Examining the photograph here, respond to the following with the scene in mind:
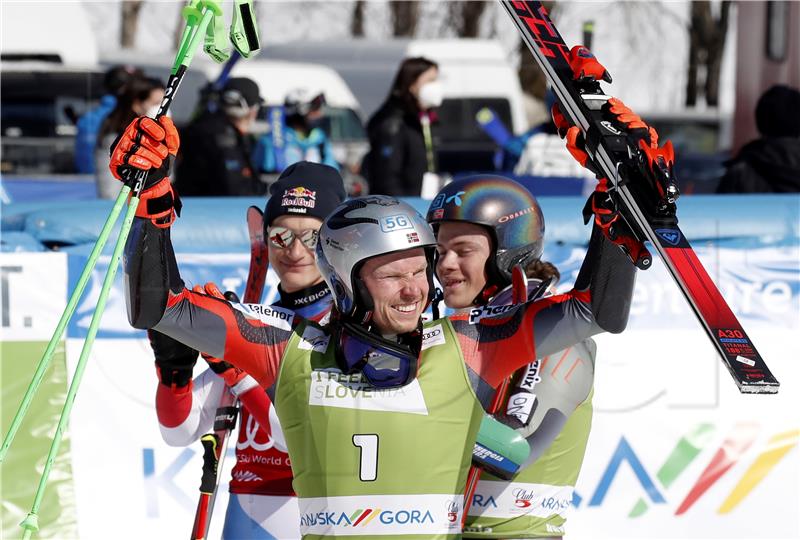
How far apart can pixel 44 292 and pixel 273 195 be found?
1.92 metres

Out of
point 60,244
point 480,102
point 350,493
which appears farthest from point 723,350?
point 480,102

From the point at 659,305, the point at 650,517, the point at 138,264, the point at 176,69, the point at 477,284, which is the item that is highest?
the point at 176,69

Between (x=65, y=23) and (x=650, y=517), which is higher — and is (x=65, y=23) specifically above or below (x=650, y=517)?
above

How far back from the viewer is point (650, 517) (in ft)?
19.0

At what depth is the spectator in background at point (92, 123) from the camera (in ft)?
31.8

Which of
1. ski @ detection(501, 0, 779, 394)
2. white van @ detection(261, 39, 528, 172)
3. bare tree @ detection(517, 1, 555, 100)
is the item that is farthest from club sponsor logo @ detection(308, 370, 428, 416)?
bare tree @ detection(517, 1, 555, 100)

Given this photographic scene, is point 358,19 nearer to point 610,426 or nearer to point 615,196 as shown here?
point 610,426

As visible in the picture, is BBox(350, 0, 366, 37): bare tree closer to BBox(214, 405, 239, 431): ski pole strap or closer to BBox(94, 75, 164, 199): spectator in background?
BBox(94, 75, 164, 199): spectator in background

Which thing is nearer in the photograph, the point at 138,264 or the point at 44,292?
the point at 138,264

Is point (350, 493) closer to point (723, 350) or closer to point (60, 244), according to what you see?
point (723, 350)

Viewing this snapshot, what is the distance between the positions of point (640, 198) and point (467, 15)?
23.1 metres

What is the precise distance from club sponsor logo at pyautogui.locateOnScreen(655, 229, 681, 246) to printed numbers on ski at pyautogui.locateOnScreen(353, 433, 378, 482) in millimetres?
916

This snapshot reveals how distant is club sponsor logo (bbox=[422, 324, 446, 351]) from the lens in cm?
337

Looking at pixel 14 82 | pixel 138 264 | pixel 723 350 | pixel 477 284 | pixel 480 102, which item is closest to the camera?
pixel 723 350
